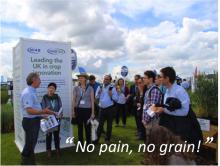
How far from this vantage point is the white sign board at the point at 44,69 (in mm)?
6453

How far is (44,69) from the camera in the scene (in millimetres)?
6664

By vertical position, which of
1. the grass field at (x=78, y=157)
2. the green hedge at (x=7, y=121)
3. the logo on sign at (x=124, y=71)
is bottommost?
the grass field at (x=78, y=157)

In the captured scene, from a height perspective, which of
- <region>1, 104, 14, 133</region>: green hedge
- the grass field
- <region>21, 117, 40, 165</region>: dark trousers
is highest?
<region>21, 117, 40, 165</region>: dark trousers

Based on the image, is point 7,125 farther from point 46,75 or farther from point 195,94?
point 195,94

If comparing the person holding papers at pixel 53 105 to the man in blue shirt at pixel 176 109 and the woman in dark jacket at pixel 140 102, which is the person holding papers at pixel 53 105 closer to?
the woman in dark jacket at pixel 140 102

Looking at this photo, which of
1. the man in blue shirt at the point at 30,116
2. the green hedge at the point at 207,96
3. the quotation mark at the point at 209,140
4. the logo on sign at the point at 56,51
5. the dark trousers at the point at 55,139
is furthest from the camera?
the green hedge at the point at 207,96

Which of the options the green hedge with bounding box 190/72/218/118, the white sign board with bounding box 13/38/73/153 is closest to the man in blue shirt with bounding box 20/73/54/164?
the white sign board with bounding box 13/38/73/153

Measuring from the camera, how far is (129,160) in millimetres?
6086

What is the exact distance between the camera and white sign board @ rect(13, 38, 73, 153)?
6453 millimetres

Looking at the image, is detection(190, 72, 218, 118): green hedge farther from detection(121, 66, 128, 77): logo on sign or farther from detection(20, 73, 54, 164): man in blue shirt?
detection(121, 66, 128, 77): logo on sign

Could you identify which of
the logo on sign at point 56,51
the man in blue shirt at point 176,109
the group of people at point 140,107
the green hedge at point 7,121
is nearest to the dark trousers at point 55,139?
the group of people at point 140,107

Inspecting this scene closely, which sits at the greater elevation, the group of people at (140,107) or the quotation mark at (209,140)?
the group of people at (140,107)

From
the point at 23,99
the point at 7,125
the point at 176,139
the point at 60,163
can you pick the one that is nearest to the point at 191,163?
the point at 176,139

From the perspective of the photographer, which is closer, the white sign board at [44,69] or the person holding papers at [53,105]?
the person holding papers at [53,105]
